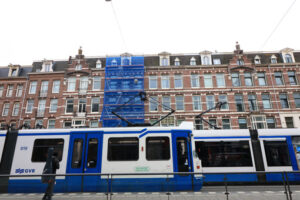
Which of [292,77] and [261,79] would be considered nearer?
[292,77]

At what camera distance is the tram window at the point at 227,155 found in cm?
1000

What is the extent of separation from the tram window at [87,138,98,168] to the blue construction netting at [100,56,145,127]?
1256 cm

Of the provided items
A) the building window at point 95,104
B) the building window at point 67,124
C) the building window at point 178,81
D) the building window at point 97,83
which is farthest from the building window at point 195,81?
the building window at point 67,124

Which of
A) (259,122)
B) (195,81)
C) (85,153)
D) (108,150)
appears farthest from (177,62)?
(85,153)

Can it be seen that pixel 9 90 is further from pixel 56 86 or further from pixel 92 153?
pixel 92 153

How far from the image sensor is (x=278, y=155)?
32.6ft

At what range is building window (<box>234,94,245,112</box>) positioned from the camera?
21.5m

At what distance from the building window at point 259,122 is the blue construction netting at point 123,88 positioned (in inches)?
507

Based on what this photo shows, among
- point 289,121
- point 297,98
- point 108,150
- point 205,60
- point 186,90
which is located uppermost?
point 205,60

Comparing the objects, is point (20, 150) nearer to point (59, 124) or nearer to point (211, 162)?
point (211, 162)

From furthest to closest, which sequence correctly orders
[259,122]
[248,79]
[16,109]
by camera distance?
[16,109] → [248,79] → [259,122]

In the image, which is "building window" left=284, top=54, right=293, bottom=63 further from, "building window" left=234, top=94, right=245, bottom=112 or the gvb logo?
the gvb logo

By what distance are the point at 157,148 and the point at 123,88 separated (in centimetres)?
1531

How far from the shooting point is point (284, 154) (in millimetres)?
9930
